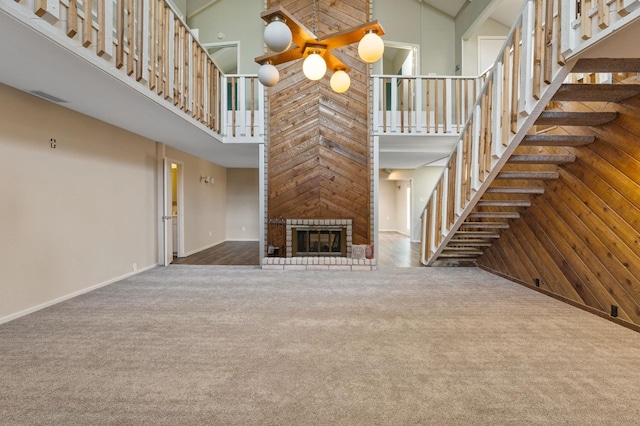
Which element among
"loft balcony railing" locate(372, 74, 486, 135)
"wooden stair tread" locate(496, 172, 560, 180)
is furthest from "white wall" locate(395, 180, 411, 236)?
"wooden stair tread" locate(496, 172, 560, 180)

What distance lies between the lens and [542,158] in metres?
→ 3.31

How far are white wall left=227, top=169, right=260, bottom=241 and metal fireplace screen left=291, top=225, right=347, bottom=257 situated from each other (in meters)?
4.08

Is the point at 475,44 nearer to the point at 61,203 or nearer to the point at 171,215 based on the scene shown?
the point at 171,215

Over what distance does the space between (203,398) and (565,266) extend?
398cm

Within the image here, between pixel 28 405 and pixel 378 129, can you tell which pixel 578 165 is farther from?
pixel 28 405

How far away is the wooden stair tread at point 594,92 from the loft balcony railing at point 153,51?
12.1ft

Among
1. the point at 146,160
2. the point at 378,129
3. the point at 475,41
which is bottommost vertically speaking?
the point at 146,160

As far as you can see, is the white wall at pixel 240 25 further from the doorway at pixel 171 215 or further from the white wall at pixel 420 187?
the white wall at pixel 420 187

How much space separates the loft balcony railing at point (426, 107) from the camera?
579 cm

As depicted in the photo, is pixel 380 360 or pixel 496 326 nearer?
pixel 380 360

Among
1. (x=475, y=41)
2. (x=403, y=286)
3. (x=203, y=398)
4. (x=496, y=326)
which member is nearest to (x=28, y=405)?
(x=203, y=398)

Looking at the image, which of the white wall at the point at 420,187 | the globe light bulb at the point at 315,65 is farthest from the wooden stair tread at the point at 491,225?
the white wall at the point at 420,187

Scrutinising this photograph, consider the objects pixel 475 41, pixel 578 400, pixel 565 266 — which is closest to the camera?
pixel 578 400

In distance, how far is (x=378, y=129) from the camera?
5898 mm
